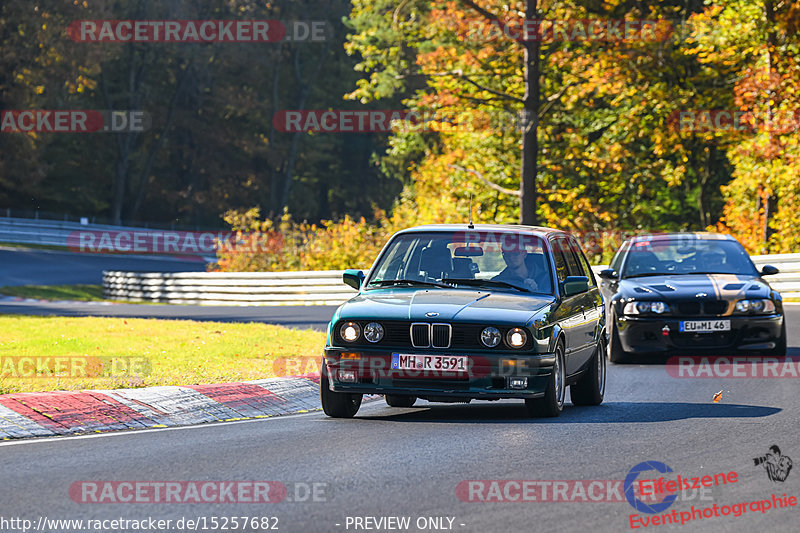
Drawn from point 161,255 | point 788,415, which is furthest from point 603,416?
point 161,255

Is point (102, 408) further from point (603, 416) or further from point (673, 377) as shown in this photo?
point (673, 377)

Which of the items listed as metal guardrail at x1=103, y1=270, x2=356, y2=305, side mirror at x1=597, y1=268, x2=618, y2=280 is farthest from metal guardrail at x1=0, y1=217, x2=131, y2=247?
side mirror at x1=597, y1=268, x2=618, y2=280

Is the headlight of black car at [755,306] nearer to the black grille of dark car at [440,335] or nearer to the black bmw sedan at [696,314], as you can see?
the black bmw sedan at [696,314]

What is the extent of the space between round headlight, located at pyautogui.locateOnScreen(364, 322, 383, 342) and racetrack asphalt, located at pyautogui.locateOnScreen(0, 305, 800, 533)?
2.34ft

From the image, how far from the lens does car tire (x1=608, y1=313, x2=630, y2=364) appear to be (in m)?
15.8

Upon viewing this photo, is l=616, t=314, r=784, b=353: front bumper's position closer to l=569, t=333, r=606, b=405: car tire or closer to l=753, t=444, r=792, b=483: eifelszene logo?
l=569, t=333, r=606, b=405: car tire

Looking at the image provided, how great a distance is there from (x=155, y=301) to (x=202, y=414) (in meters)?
25.1

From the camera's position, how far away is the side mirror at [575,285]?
11.0 metres

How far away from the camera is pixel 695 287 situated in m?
15.6

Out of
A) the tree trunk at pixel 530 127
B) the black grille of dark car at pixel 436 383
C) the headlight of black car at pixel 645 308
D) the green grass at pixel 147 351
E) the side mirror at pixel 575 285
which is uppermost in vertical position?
the tree trunk at pixel 530 127

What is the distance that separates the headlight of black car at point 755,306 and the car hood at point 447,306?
531 centimetres

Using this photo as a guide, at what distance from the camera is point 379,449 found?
8836 millimetres

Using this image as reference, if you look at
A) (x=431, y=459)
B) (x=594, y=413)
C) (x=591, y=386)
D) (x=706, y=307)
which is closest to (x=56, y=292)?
(x=706, y=307)

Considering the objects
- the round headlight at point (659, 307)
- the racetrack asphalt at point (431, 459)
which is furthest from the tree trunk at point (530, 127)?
the racetrack asphalt at point (431, 459)
